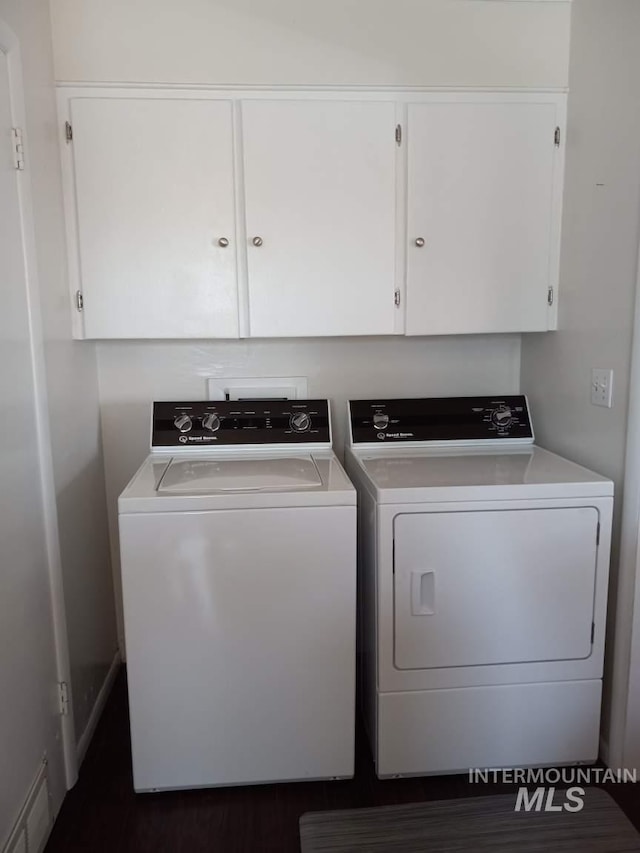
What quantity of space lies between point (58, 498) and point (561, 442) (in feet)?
5.40

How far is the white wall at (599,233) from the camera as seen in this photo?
5.63 feet

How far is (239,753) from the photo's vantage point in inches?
68.2

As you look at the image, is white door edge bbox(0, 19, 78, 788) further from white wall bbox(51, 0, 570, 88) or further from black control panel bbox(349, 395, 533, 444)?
black control panel bbox(349, 395, 533, 444)

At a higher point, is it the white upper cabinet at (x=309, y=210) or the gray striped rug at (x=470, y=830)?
the white upper cabinet at (x=309, y=210)

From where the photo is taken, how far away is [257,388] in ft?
7.68

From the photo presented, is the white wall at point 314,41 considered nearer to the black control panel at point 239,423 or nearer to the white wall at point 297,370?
the white wall at point 297,370

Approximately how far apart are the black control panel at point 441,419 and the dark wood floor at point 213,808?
1.07m

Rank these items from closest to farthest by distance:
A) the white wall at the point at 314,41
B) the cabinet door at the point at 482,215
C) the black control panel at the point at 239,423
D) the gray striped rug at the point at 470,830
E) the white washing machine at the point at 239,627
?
the gray striped rug at the point at 470,830 < the white washing machine at the point at 239,627 < the white wall at the point at 314,41 < the cabinet door at the point at 482,215 < the black control panel at the point at 239,423

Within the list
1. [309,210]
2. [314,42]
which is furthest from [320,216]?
[314,42]

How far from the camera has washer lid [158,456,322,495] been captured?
1.70 metres

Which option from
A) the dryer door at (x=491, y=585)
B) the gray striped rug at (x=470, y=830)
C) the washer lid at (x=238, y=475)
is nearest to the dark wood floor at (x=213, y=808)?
the dryer door at (x=491, y=585)

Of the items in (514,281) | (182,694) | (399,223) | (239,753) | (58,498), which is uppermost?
(399,223)

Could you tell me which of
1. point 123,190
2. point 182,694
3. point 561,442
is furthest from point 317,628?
point 123,190

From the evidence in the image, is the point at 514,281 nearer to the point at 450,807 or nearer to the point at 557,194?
the point at 557,194
